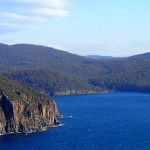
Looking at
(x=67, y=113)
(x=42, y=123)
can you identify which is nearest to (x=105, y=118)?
(x=67, y=113)

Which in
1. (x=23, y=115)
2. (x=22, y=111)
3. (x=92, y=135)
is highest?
(x=22, y=111)

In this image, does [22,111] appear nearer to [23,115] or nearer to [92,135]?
[23,115]

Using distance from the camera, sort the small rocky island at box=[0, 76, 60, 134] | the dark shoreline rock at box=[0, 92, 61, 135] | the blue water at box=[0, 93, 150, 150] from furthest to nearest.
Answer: the small rocky island at box=[0, 76, 60, 134], the dark shoreline rock at box=[0, 92, 61, 135], the blue water at box=[0, 93, 150, 150]

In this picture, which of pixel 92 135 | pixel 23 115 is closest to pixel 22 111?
pixel 23 115

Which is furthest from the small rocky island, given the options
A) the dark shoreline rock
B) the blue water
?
the blue water

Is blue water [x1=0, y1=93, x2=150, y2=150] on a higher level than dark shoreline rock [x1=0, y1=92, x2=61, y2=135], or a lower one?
lower

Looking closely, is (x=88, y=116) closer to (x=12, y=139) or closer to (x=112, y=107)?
(x=112, y=107)

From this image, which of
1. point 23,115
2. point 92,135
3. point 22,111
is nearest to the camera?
point 92,135

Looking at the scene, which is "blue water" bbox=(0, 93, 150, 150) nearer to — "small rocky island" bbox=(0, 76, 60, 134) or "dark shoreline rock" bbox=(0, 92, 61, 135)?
"dark shoreline rock" bbox=(0, 92, 61, 135)

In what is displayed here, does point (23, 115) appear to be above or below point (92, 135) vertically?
above
